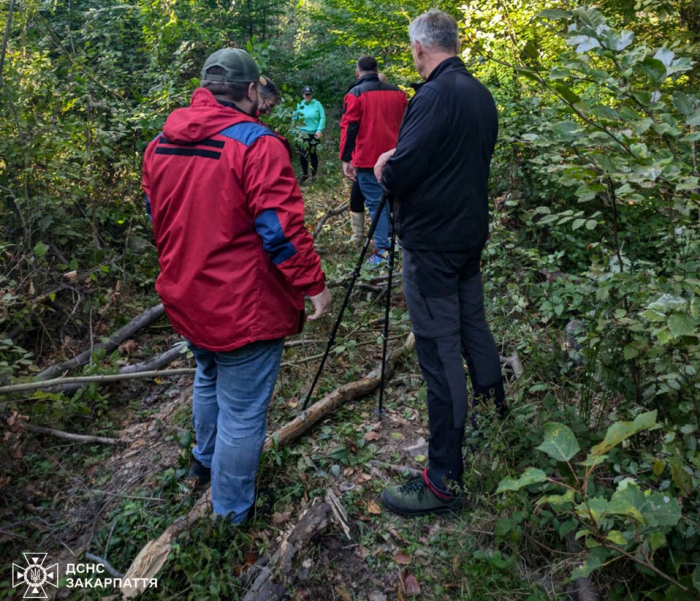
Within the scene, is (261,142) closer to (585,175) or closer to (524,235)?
(585,175)

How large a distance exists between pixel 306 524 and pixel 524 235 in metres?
3.80

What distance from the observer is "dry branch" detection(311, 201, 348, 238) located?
6695mm

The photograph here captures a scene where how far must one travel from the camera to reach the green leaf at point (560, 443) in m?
1.46

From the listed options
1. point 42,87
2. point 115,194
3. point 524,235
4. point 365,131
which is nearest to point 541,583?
point 524,235

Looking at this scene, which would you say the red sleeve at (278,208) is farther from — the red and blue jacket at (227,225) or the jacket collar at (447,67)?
the jacket collar at (447,67)

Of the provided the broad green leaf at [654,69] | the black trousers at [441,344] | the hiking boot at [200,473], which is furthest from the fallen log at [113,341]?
the broad green leaf at [654,69]

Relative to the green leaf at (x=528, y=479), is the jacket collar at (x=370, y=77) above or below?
above

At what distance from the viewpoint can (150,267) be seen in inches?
239

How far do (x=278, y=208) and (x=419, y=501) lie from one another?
1751mm

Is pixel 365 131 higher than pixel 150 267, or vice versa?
pixel 365 131

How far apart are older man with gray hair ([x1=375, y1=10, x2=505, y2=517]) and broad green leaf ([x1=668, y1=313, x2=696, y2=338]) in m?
1.09

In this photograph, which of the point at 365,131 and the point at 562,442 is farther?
the point at 365,131

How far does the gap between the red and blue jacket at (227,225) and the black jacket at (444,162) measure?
22.0 inches

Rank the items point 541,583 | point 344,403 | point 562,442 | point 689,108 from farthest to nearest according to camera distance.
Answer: point 344,403 < point 541,583 < point 689,108 < point 562,442
